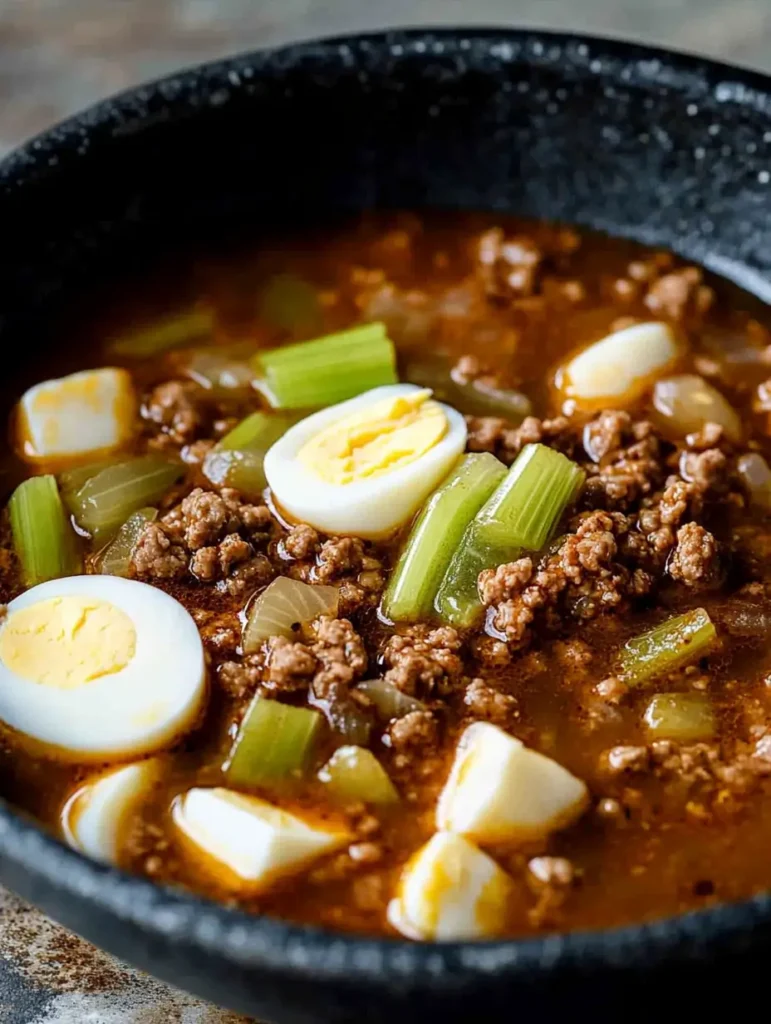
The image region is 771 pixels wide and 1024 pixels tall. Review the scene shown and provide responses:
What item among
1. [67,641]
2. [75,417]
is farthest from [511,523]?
[75,417]

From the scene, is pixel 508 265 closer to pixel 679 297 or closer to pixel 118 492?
pixel 679 297

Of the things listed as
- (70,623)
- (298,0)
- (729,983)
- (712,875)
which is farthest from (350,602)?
(298,0)

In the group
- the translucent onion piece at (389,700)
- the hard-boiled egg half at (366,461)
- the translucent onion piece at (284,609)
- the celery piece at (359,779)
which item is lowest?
the celery piece at (359,779)

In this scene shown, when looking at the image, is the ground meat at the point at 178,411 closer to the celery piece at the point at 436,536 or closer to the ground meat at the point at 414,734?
the celery piece at the point at 436,536

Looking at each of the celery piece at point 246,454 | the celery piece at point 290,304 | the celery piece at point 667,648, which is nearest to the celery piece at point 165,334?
the celery piece at point 290,304

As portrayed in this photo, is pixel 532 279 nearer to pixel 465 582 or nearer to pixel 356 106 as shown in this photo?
pixel 356 106

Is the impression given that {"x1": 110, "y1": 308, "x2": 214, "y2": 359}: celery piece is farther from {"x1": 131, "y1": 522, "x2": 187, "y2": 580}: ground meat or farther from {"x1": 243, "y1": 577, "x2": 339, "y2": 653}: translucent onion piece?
{"x1": 243, "y1": 577, "x2": 339, "y2": 653}: translucent onion piece
